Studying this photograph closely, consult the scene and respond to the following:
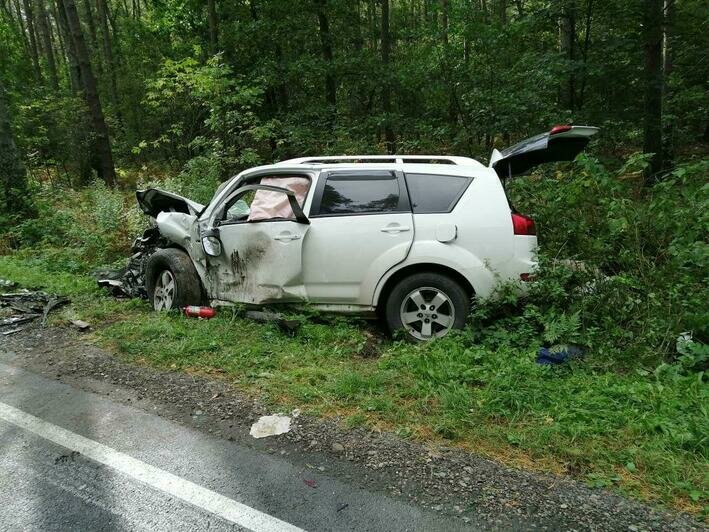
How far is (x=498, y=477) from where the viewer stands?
9.70 feet

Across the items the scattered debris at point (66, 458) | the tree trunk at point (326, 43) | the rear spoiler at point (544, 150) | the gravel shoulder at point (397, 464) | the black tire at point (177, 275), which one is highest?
the tree trunk at point (326, 43)

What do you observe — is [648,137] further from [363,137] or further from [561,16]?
[363,137]

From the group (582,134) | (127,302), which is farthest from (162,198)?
(582,134)

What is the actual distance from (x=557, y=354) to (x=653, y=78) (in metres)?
6.81

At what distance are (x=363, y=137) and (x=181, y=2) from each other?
8573 millimetres

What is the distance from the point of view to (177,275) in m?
5.97

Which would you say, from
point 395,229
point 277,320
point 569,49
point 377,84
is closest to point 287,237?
point 277,320

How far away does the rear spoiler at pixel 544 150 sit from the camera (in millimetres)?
4995

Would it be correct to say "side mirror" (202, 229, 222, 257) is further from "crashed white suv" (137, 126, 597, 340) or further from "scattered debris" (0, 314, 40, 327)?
"scattered debris" (0, 314, 40, 327)

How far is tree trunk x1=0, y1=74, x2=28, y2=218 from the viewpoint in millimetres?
11227

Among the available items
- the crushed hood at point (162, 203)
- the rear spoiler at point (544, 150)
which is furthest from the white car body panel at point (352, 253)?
the crushed hood at point (162, 203)

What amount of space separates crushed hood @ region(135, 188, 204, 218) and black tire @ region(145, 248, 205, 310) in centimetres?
67

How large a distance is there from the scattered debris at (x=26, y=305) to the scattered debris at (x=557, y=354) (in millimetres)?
5413

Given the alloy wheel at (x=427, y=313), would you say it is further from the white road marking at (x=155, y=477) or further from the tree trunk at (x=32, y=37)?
the tree trunk at (x=32, y=37)
